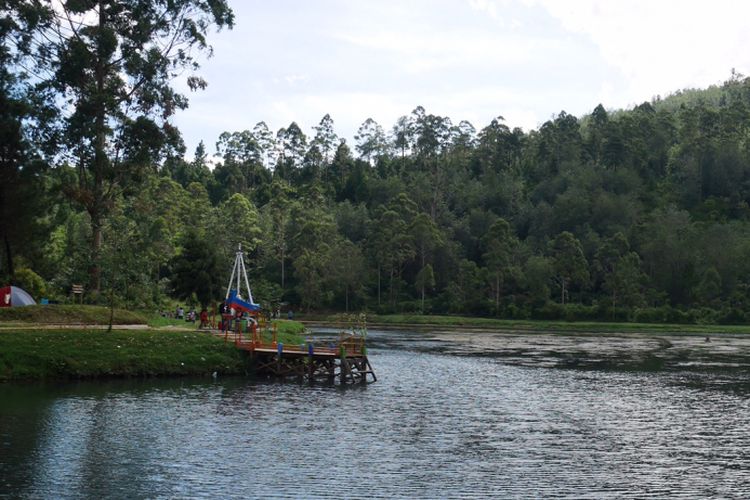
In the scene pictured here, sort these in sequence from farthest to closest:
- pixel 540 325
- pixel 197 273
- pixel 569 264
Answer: pixel 569 264 < pixel 540 325 < pixel 197 273

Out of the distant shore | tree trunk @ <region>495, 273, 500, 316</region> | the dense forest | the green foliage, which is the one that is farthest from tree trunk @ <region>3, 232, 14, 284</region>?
tree trunk @ <region>495, 273, 500, 316</region>

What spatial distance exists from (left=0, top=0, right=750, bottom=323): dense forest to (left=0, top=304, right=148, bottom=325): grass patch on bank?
1843 millimetres

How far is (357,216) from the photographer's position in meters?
168

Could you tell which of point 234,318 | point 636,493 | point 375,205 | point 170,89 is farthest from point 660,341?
point 375,205

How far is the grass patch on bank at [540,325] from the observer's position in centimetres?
11462

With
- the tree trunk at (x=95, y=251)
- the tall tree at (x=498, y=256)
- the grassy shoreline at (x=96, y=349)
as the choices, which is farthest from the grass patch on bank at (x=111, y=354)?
the tall tree at (x=498, y=256)

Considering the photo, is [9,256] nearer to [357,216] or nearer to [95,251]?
[95,251]

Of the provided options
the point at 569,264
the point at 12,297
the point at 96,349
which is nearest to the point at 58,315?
the point at 96,349

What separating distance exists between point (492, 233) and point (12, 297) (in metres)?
85.4

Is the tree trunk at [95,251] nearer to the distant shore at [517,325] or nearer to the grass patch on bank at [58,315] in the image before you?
the grass patch on bank at [58,315]

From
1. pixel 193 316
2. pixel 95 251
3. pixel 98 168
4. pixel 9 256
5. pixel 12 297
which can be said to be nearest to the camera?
pixel 95 251

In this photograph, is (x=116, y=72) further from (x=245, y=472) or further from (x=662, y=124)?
(x=662, y=124)

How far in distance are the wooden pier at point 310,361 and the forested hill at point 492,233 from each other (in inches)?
926

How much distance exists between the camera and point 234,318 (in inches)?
2569
